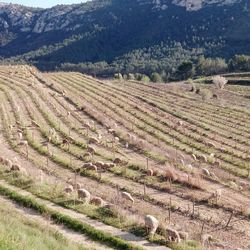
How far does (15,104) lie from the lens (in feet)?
191

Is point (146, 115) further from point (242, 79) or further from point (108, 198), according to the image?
point (242, 79)

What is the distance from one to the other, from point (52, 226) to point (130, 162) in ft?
45.1

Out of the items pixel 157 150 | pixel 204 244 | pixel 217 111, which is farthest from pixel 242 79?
pixel 204 244

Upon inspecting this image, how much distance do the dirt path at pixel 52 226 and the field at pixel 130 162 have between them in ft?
0.88

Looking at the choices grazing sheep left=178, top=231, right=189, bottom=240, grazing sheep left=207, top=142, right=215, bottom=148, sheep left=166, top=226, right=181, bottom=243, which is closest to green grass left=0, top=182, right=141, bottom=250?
sheep left=166, top=226, right=181, bottom=243

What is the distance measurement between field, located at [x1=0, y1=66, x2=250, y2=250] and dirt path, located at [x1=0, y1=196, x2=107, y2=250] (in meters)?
0.27

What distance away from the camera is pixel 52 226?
21.7m

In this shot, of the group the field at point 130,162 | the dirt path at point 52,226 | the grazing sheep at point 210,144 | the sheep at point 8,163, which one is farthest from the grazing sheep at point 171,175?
the grazing sheep at point 210,144

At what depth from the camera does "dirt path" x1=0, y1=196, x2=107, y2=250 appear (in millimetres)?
19906

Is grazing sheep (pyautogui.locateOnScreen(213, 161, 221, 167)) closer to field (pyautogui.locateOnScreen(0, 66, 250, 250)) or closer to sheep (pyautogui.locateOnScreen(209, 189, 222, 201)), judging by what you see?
field (pyautogui.locateOnScreen(0, 66, 250, 250))

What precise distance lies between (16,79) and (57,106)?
21163mm

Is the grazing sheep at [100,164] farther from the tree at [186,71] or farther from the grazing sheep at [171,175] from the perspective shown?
the tree at [186,71]

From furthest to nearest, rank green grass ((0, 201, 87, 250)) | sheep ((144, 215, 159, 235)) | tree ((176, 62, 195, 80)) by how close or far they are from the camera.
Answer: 1. tree ((176, 62, 195, 80))
2. sheep ((144, 215, 159, 235))
3. green grass ((0, 201, 87, 250))

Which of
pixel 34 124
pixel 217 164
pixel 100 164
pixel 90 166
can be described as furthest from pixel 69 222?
pixel 34 124
